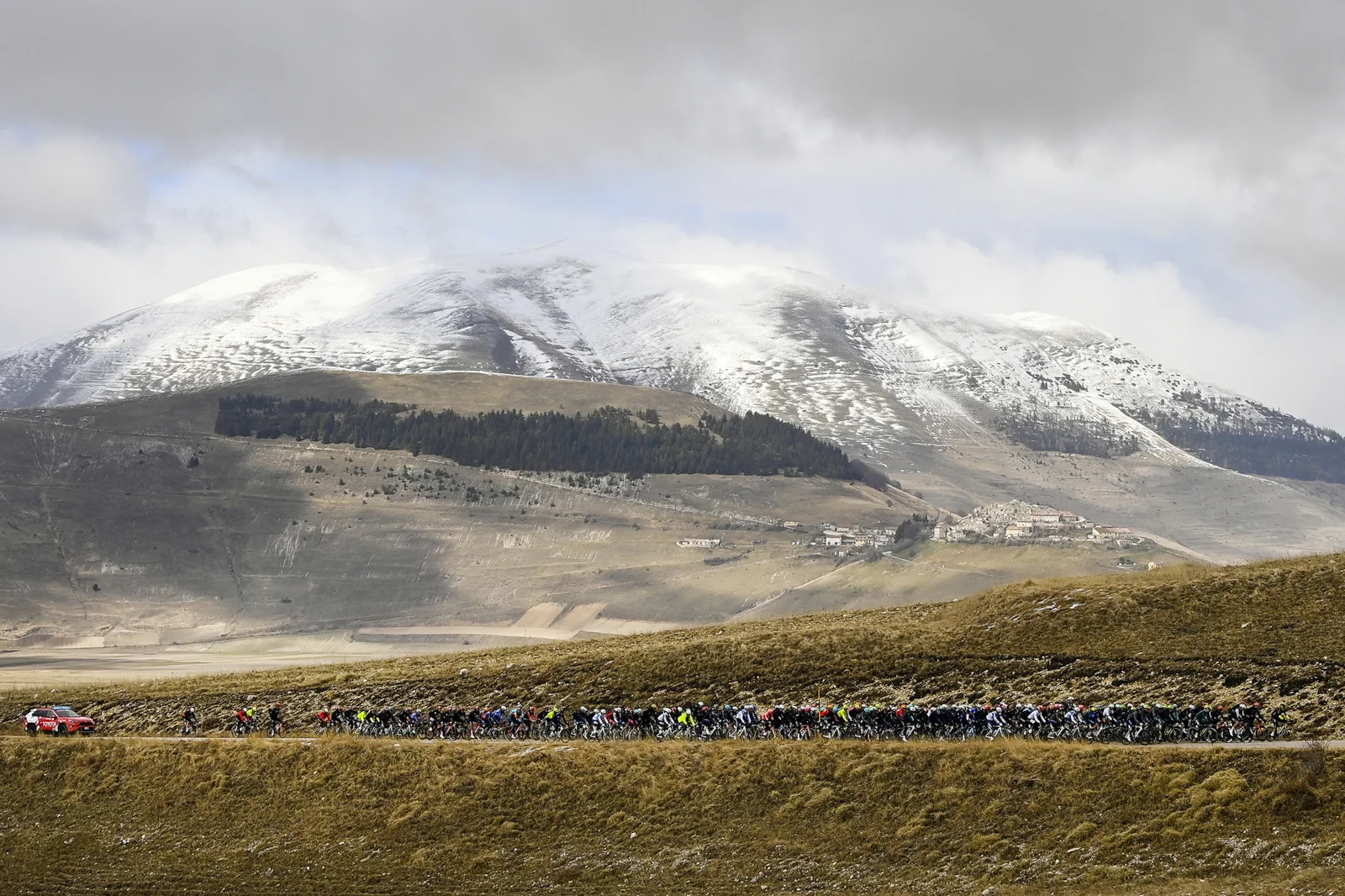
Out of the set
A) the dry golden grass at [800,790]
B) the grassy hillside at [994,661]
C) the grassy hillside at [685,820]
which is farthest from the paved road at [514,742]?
the grassy hillside at [994,661]

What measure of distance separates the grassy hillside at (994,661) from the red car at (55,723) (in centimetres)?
405

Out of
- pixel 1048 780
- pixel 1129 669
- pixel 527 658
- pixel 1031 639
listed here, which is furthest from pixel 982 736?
pixel 527 658

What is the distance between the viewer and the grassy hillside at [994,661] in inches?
2739

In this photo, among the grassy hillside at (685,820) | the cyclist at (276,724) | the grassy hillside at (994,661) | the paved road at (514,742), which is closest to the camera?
the grassy hillside at (685,820)

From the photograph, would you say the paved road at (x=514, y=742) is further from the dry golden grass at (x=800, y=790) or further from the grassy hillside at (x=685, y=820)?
the grassy hillside at (x=685, y=820)

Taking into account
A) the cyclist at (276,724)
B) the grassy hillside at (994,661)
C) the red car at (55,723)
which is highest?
the grassy hillside at (994,661)

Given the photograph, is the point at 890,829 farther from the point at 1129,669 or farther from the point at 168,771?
the point at 168,771

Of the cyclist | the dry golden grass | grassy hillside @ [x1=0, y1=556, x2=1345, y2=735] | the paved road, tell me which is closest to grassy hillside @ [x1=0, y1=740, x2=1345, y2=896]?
the dry golden grass

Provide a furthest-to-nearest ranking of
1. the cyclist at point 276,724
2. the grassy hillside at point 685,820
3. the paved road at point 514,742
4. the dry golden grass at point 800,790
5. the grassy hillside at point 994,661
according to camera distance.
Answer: the cyclist at point 276,724
the grassy hillside at point 994,661
the paved road at point 514,742
the dry golden grass at point 800,790
the grassy hillside at point 685,820

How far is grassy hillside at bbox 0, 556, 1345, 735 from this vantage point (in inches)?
2739

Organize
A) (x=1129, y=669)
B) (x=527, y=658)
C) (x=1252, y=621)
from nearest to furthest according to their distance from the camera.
Result: (x=1129, y=669) → (x=1252, y=621) → (x=527, y=658)

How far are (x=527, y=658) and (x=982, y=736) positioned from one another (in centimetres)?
4582

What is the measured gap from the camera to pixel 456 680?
91.9 m

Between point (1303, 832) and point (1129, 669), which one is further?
point (1129, 669)
